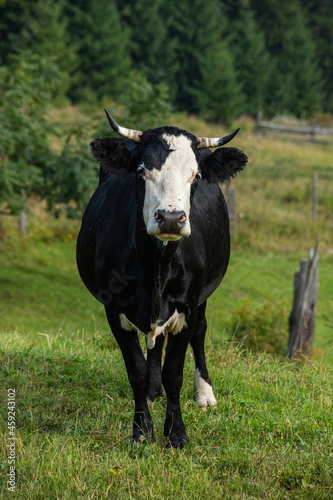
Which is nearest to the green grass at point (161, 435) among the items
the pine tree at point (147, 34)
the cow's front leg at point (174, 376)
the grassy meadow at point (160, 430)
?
the grassy meadow at point (160, 430)

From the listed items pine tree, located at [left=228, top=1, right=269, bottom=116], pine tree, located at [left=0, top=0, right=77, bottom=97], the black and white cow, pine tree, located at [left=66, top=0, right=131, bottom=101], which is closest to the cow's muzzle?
the black and white cow

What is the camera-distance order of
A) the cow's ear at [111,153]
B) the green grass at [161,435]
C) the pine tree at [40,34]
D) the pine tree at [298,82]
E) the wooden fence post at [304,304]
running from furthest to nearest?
the pine tree at [298,82] → the pine tree at [40,34] → the wooden fence post at [304,304] → the cow's ear at [111,153] → the green grass at [161,435]

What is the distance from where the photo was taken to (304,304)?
1029 cm

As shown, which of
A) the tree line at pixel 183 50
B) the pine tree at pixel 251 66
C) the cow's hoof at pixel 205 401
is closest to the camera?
the cow's hoof at pixel 205 401

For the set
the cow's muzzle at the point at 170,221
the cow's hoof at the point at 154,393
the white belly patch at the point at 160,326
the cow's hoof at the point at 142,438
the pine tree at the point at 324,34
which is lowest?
the cow's hoof at the point at 142,438

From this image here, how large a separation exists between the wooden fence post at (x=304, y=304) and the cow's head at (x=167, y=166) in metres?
5.38

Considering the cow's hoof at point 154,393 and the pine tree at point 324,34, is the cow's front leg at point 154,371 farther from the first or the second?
the pine tree at point 324,34

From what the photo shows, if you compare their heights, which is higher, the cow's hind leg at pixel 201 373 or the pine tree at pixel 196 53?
the pine tree at pixel 196 53

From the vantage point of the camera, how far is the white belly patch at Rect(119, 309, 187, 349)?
4758 millimetres

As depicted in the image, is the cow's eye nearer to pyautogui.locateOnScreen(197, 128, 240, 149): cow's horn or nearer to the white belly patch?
pyautogui.locateOnScreen(197, 128, 240, 149): cow's horn

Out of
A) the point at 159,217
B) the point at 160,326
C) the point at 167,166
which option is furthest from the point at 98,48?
the point at 159,217

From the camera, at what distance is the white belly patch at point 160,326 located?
4758 mm

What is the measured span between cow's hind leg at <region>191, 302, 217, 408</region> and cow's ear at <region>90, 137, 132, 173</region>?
1655mm

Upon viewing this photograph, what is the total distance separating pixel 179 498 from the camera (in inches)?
160
